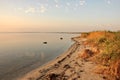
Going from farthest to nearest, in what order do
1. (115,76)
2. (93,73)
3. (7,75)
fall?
(7,75)
(93,73)
(115,76)

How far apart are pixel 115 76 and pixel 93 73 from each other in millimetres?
2062

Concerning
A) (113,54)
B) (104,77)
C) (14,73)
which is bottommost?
(14,73)

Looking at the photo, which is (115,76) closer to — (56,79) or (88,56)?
(56,79)

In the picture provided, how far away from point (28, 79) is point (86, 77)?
172 inches

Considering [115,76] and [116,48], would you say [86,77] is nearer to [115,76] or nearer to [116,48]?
[115,76]

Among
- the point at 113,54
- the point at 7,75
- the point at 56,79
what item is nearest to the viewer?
the point at 56,79

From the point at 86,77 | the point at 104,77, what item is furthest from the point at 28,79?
the point at 104,77

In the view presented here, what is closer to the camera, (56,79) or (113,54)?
(56,79)

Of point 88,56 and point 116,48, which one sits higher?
point 116,48

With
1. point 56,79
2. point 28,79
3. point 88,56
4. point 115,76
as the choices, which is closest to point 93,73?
point 115,76

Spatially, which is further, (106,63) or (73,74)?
(106,63)

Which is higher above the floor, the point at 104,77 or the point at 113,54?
the point at 113,54

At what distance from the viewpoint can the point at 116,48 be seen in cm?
1420

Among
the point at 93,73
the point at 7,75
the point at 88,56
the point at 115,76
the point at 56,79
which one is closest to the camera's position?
the point at 115,76
